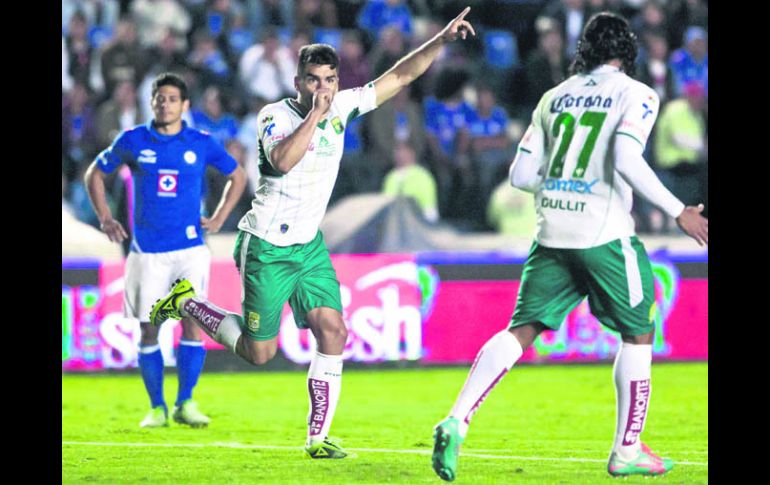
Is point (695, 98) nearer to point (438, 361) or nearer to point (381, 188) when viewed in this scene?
point (381, 188)

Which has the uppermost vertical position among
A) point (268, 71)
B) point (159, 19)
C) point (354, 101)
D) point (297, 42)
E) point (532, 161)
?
point (159, 19)

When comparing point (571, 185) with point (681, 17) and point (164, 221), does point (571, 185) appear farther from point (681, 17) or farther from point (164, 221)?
point (681, 17)

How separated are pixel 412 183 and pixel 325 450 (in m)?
6.59

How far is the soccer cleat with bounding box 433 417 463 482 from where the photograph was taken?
20.6 ft

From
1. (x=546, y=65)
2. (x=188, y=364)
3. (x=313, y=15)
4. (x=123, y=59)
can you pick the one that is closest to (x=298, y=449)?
(x=188, y=364)

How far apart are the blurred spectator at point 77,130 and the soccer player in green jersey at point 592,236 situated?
808 cm

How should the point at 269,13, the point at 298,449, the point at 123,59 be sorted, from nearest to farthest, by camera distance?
the point at 298,449 < the point at 123,59 < the point at 269,13

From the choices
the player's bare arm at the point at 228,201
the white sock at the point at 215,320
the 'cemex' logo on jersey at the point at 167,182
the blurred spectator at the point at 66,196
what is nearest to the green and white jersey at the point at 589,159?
the white sock at the point at 215,320

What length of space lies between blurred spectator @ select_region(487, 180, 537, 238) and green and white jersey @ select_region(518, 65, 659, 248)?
6.54 meters

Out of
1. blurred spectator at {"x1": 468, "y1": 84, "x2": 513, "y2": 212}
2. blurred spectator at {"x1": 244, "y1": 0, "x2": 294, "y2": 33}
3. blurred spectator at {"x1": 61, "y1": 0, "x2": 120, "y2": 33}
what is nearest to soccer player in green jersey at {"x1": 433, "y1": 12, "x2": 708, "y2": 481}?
blurred spectator at {"x1": 468, "y1": 84, "x2": 513, "y2": 212}

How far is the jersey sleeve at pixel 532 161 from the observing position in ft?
21.5

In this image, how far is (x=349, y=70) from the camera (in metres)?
14.5

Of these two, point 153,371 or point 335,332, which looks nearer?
point 335,332

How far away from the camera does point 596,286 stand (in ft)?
21.2
